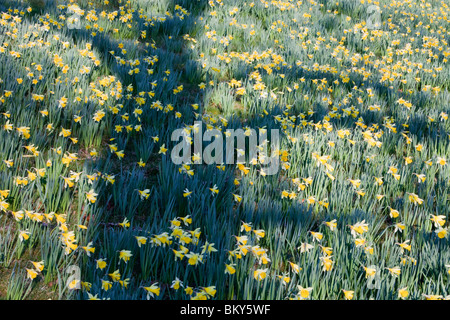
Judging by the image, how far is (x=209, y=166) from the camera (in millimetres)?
2453

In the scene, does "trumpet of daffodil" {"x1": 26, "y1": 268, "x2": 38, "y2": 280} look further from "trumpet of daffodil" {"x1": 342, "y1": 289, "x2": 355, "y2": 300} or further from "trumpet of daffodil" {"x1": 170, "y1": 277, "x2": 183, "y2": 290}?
"trumpet of daffodil" {"x1": 342, "y1": 289, "x2": 355, "y2": 300}

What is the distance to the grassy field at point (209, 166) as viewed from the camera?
1.75 metres

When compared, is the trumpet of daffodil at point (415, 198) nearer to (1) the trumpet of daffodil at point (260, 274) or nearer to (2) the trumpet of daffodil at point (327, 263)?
(2) the trumpet of daffodil at point (327, 263)

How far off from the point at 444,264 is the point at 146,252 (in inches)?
59.8

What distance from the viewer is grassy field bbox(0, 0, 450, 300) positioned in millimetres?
1751

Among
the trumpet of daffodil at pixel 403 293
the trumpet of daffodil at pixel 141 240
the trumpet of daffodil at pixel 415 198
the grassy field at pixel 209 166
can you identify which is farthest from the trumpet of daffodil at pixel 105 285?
the trumpet of daffodil at pixel 415 198

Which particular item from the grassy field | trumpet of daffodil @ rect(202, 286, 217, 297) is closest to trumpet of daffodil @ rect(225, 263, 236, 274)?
the grassy field

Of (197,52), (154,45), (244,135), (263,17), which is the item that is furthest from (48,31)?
(263,17)

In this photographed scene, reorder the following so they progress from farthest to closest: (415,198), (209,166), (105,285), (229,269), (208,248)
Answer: (209,166) < (415,198) < (208,248) < (229,269) < (105,285)

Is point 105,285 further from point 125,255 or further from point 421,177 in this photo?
point 421,177

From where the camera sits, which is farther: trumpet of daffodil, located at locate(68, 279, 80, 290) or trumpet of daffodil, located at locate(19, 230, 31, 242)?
trumpet of daffodil, located at locate(19, 230, 31, 242)

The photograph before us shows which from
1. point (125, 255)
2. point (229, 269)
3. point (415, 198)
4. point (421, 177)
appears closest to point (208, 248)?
point (229, 269)

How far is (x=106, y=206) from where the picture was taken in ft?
6.91

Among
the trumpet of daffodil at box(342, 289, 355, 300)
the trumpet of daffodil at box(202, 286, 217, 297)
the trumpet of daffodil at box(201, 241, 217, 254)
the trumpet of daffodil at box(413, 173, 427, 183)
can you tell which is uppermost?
the trumpet of daffodil at box(413, 173, 427, 183)
